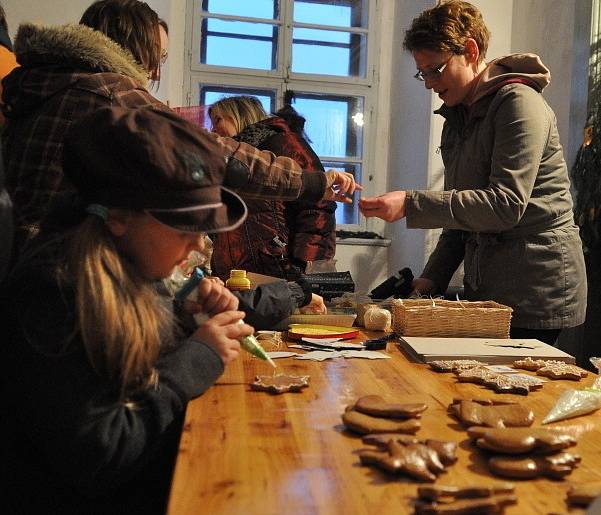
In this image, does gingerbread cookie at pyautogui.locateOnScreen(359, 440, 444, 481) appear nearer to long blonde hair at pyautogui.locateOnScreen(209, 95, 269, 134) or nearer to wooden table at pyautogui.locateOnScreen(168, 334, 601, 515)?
wooden table at pyautogui.locateOnScreen(168, 334, 601, 515)

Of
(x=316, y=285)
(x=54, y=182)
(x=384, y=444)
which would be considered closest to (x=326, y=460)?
(x=384, y=444)

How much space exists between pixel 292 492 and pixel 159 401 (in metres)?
0.34

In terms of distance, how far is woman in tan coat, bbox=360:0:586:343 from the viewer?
75.9 inches

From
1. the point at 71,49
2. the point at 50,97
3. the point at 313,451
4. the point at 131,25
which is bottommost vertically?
the point at 313,451

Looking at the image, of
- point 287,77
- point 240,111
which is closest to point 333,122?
point 287,77

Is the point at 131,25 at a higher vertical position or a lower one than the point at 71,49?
higher

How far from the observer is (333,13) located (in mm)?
5176

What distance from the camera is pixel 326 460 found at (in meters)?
0.87

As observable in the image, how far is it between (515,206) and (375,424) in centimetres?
112

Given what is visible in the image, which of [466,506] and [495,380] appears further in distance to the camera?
[495,380]

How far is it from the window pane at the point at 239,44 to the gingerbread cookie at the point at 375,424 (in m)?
4.35

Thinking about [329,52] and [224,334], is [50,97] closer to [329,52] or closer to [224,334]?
[224,334]

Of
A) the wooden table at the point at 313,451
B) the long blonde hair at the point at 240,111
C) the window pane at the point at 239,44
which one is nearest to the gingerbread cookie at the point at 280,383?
the wooden table at the point at 313,451

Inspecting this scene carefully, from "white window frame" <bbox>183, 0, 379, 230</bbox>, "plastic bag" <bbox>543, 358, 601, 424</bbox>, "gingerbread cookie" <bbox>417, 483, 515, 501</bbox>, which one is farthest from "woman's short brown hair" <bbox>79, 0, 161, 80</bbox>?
"white window frame" <bbox>183, 0, 379, 230</bbox>
